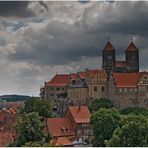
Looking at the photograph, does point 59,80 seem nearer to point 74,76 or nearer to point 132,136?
point 74,76

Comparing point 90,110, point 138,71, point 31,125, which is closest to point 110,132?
point 31,125

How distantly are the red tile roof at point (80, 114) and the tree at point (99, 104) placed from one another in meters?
2.04

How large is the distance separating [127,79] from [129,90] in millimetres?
1169

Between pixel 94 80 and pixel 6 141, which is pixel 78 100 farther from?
pixel 6 141

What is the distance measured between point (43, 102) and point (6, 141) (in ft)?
30.2

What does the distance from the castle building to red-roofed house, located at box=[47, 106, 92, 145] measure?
32.3ft

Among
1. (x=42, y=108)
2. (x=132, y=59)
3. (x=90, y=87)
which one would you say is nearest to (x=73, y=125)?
(x=42, y=108)

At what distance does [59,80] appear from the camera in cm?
4816

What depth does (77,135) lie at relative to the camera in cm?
3316

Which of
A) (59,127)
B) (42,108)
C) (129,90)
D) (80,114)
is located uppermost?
(129,90)

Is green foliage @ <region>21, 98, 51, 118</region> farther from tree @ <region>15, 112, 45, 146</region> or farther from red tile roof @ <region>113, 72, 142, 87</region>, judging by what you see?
tree @ <region>15, 112, 45, 146</region>

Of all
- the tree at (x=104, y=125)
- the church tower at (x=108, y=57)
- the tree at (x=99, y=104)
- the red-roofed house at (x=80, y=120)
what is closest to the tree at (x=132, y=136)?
the tree at (x=104, y=125)

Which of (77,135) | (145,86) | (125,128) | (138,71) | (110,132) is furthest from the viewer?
(138,71)

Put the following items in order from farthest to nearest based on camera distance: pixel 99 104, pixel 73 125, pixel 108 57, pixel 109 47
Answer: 1. pixel 109 47
2. pixel 108 57
3. pixel 99 104
4. pixel 73 125
